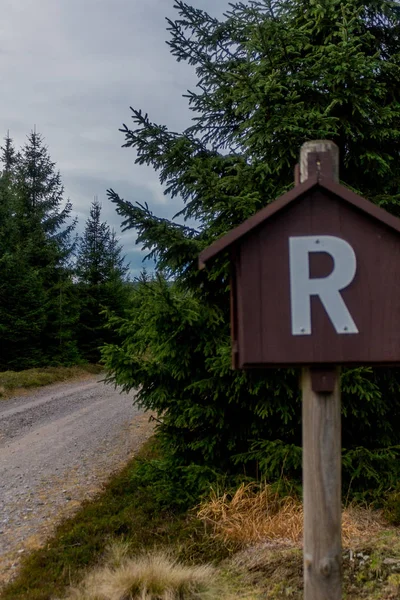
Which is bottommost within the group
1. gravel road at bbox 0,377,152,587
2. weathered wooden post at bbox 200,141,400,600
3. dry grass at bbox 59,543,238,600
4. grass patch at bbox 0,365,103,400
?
gravel road at bbox 0,377,152,587

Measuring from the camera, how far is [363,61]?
14.0ft

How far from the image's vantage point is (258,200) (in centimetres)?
437

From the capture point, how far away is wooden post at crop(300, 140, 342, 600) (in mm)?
2236

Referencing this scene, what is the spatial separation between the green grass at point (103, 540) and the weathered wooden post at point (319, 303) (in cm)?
199

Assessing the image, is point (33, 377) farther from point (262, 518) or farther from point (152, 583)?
point (152, 583)

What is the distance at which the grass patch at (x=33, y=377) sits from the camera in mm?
13648

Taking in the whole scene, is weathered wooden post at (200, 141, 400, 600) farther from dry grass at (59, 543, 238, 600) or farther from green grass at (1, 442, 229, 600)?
green grass at (1, 442, 229, 600)

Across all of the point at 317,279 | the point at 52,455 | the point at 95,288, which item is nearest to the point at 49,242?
the point at 95,288

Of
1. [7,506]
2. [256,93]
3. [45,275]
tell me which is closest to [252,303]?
[256,93]

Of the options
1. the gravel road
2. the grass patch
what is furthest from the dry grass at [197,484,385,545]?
the grass patch

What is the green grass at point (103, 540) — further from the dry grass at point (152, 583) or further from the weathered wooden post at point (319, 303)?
the weathered wooden post at point (319, 303)

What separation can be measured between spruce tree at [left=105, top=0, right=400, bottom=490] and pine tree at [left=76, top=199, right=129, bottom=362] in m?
16.8

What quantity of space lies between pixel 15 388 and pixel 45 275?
7.54 metres

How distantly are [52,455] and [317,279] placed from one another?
6475 mm
